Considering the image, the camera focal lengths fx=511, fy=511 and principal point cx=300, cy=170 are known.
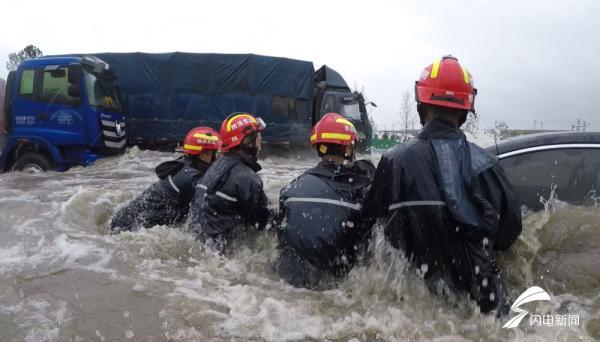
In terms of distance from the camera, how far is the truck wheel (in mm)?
11125

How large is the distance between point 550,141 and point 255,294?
7.83 ft

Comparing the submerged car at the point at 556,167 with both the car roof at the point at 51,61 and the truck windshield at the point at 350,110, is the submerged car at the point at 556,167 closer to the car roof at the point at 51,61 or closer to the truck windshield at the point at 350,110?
the car roof at the point at 51,61

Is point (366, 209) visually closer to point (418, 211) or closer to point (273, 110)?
point (418, 211)

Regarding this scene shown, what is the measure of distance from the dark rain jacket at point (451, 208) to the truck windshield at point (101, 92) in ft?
32.8

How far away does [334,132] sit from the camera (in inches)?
140

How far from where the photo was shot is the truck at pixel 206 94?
45.9 feet

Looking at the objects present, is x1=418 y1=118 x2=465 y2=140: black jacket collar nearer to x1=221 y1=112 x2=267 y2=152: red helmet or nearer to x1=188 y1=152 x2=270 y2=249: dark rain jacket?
x1=188 y1=152 x2=270 y2=249: dark rain jacket

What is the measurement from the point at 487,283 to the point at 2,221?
5859 millimetres

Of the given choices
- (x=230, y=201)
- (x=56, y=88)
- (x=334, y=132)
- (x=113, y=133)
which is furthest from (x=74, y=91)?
(x=334, y=132)

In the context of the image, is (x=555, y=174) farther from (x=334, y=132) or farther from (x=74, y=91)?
(x=74, y=91)

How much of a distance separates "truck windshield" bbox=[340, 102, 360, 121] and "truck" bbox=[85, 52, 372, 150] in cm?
9

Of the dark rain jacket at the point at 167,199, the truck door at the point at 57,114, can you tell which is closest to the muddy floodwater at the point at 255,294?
the dark rain jacket at the point at 167,199

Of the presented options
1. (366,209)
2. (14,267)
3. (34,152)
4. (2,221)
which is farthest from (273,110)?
(366,209)

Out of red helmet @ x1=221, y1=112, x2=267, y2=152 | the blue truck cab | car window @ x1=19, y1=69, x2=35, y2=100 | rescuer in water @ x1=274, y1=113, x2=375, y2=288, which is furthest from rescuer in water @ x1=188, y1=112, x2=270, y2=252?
car window @ x1=19, y1=69, x2=35, y2=100
